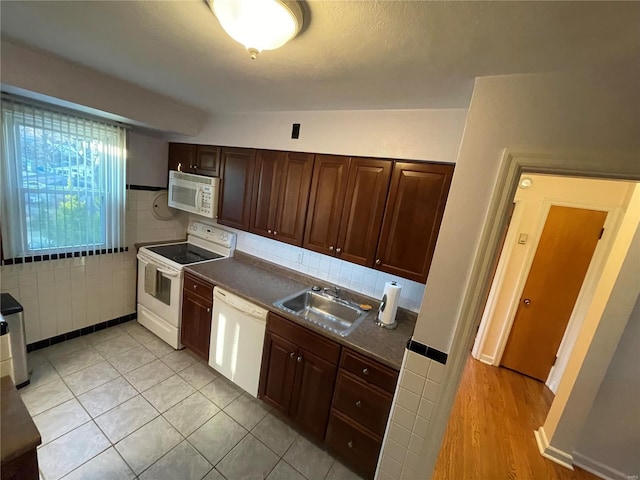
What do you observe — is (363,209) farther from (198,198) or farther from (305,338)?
(198,198)

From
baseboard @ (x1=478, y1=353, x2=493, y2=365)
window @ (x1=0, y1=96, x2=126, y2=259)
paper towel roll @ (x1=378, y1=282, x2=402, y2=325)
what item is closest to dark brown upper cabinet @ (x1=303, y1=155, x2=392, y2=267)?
paper towel roll @ (x1=378, y1=282, x2=402, y2=325)

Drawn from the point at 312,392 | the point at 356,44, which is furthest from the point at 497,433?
the point at 356,44

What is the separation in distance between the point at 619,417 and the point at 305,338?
2.35 meters

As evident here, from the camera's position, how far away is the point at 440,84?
1.30m

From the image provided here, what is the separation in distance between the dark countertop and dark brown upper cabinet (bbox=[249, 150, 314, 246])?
16.6 inches

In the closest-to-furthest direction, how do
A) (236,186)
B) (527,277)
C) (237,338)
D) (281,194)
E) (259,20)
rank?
(259,20) → (237,338) → (281,194) → (236,186) → (527,277)

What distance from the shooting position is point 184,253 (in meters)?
2.93

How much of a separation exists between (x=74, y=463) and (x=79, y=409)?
0.45 m

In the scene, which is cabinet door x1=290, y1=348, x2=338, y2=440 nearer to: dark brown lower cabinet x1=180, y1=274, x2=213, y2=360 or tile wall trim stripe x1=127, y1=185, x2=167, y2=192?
dark brown lower cabinet x1=180, y1=274, x2=213, y2=360

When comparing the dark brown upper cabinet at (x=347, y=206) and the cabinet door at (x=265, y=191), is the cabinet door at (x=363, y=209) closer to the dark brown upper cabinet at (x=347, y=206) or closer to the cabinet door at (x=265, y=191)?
the dark brown upper cabinet at (x=347, y=206)

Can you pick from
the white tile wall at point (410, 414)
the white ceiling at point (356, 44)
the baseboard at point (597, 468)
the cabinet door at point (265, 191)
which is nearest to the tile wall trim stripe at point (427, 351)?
the white tile wall at point (410, 414)

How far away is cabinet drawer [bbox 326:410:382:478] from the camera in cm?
159

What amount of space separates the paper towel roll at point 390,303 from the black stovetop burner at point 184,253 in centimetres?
191

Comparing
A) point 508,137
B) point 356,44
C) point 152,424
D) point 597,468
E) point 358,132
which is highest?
point 356,44
